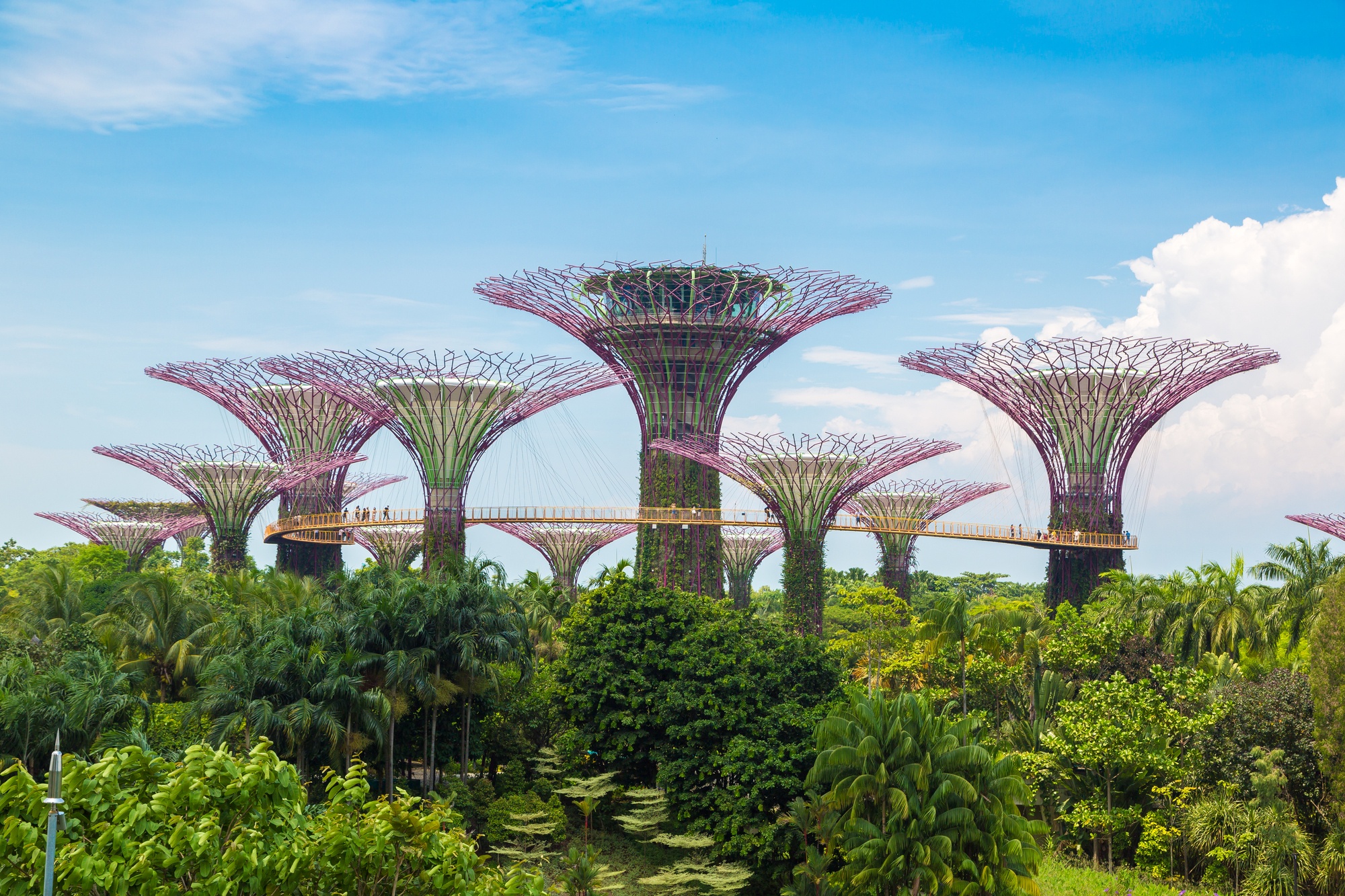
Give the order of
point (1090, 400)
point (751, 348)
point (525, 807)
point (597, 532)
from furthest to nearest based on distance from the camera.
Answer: point (597, 532), point (751, 348), point (1090, 400), point (525, 807)

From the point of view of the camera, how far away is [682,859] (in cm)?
2948

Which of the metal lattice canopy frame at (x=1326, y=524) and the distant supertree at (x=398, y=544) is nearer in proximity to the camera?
the metal lattice canopy frame at (x=1326, y=524)

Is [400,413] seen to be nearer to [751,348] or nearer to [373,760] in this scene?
[751,348]

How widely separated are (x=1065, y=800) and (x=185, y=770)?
80.2ft

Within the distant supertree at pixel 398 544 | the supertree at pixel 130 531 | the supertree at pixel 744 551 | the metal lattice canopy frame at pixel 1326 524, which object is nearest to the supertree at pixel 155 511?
the supertree at pixel 130 531

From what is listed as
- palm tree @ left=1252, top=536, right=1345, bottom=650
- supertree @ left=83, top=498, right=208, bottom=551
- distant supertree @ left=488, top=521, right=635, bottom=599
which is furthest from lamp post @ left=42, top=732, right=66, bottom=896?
supertree @ left=83, top=498, right=208, bottom=551

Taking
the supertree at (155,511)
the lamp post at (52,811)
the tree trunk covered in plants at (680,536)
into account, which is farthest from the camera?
the supertree at (155,511)

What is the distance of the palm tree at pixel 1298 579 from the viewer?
3572 centimetres

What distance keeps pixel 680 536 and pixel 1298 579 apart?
89.9ft

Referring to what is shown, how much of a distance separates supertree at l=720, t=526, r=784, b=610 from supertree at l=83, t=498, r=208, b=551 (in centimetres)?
3870

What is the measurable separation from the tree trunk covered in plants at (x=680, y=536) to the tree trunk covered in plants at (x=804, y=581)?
4.44 meters

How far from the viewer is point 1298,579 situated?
37438 millimetres

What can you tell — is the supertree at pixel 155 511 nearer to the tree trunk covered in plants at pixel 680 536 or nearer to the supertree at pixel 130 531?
the supertree at pixel 130 531

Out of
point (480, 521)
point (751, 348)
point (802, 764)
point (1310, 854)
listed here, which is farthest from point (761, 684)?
point (480, 521)
